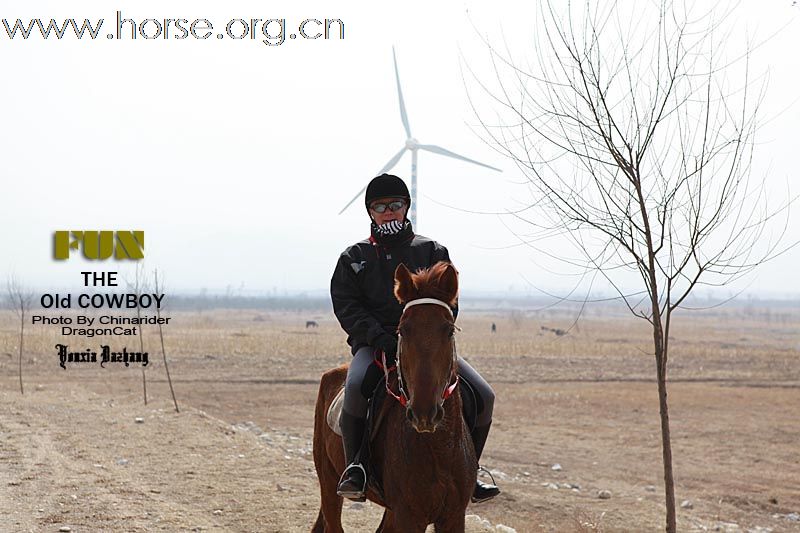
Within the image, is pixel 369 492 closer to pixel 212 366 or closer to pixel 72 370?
pixel 72 370

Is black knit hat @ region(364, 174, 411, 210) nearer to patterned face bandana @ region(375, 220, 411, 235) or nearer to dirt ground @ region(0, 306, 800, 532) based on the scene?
patterned face bandana @ region(375, 220, 411, 235)

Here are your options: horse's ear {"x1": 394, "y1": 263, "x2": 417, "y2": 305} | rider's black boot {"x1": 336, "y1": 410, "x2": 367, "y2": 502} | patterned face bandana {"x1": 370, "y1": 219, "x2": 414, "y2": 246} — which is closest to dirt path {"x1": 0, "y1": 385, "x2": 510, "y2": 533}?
rider's black boot {"x1": 336, "y1": 410, "x2": 367, "y2": 502}

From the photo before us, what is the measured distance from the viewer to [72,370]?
31.6m

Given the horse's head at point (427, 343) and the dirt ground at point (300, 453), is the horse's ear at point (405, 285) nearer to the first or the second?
the horse's head at point (427, 343)

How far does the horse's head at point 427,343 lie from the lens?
407 centimetres

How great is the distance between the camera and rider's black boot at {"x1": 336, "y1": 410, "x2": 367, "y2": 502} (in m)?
4.93

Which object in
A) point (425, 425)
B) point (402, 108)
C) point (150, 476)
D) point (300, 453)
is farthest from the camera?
point (402, 108)

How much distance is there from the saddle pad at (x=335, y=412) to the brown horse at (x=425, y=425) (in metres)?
0.53

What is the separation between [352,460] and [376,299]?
1035 millimetres

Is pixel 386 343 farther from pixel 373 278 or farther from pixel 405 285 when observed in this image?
pixel 405 285

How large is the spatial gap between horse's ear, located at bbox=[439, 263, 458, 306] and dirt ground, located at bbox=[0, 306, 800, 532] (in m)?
5.10

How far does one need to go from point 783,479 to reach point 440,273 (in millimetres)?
13035

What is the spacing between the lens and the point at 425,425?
4031mm

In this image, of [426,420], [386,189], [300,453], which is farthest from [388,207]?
[300,453]
